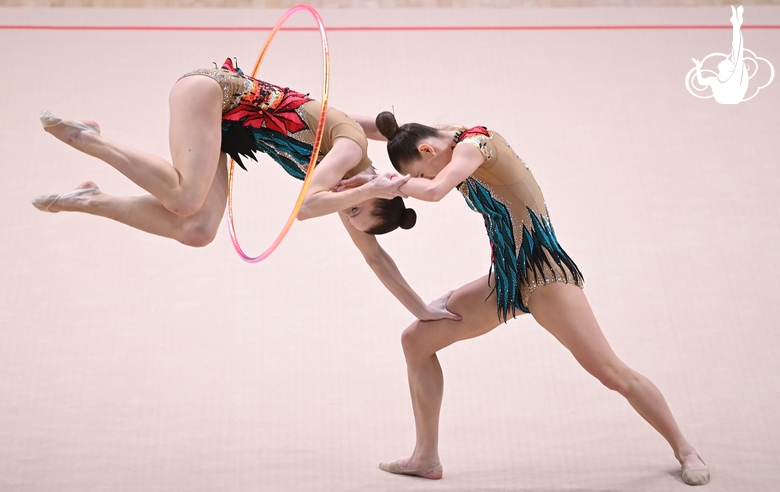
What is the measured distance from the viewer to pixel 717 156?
14.6 feet

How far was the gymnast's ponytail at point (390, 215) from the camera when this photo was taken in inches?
101

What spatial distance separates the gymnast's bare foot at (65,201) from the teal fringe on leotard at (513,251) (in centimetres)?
113

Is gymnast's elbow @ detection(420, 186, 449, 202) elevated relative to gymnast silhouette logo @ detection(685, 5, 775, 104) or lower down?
lower down

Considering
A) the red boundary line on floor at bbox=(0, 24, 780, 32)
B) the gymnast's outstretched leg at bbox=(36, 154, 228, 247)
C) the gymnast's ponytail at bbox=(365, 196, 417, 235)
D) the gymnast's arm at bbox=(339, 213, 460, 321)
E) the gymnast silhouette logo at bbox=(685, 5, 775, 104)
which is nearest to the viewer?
the gymnast's outstretched leg at bbox=(36, 154, 228, 247)

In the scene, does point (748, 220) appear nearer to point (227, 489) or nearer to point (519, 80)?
point (519, 80)

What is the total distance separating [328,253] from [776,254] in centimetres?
204

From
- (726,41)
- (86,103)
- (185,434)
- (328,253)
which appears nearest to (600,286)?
(328,253)

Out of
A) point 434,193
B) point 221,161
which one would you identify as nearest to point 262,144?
point 221,161

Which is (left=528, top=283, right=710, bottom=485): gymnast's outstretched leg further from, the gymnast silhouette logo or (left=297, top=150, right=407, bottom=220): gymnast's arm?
the gymnast silhouette logo

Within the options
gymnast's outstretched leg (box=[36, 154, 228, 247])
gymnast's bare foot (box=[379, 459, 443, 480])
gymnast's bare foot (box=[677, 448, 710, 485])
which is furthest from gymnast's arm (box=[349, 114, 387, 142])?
gymnast's bare foot (box=[677, 448, 710, 485])

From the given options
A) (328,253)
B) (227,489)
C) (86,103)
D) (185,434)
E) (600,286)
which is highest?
(86,103)

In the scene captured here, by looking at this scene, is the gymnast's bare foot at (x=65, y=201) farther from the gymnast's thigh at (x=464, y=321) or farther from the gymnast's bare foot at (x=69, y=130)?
the gymnast's thigh at (x=464, y=321)

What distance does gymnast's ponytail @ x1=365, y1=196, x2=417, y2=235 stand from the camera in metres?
2.57

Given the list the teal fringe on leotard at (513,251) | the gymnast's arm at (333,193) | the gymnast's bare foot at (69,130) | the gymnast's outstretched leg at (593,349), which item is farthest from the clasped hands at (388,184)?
the gymnast's bare foot at (69,130)
